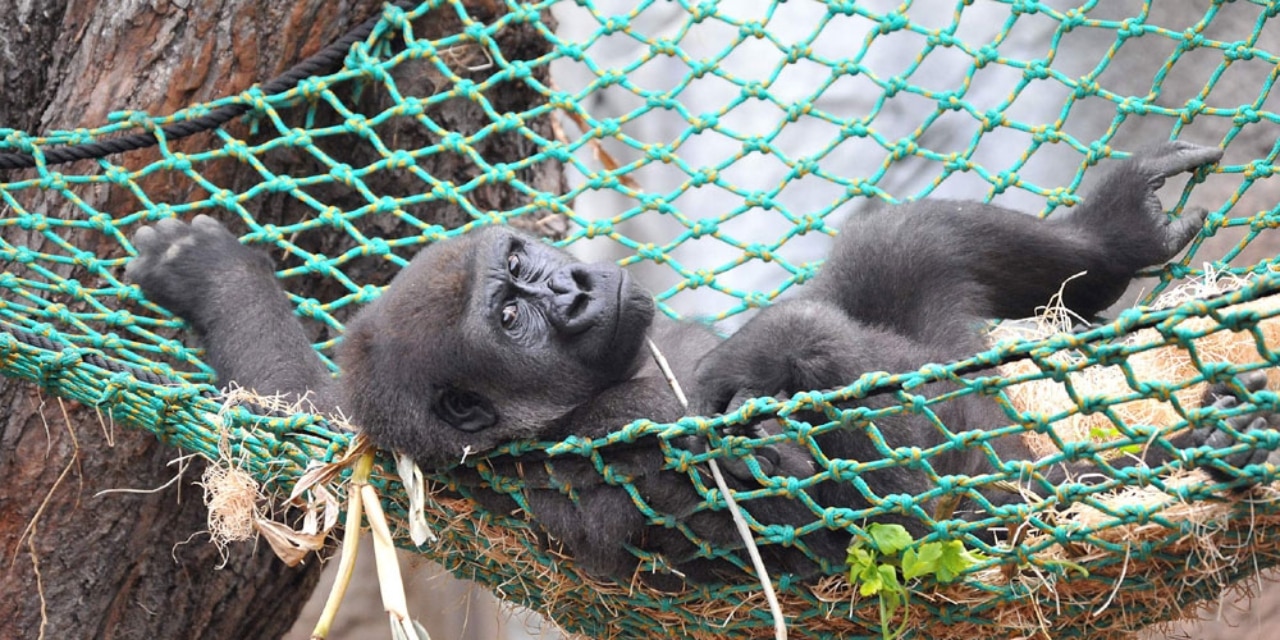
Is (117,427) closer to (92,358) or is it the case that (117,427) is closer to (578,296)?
(92,358)

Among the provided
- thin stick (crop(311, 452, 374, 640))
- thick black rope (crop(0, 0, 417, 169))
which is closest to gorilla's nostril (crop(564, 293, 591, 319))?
thin stick (crop(311, 452, 374, 640))

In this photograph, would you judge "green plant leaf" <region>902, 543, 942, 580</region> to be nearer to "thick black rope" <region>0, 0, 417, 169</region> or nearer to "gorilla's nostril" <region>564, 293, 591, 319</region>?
"gorilla's nostril" <region>564, 293, 591, 319</region>

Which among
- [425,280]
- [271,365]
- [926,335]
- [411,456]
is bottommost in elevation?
[271,365]

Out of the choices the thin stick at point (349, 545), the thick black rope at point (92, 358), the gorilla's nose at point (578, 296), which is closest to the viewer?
the thin stick at point (349, 545)

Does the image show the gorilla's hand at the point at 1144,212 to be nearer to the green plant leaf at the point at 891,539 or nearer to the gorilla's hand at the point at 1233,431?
the gorilla's hand at the point at 1233,431

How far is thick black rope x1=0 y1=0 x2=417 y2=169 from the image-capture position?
139 inches

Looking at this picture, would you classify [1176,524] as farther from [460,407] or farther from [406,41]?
[406,41]

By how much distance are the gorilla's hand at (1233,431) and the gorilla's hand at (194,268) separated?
95.3 inches

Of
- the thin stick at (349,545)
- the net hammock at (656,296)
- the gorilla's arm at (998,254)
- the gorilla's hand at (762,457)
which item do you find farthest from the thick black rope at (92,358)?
the gorilla's arm at (998,254)

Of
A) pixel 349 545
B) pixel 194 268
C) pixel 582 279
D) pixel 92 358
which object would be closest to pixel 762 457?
pixel 582 279

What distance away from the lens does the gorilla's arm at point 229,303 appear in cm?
331

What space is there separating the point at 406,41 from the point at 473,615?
15.6 ft

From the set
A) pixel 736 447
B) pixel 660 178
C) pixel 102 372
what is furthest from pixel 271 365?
pixel 660 178

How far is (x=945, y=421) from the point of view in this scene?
2.85 m
